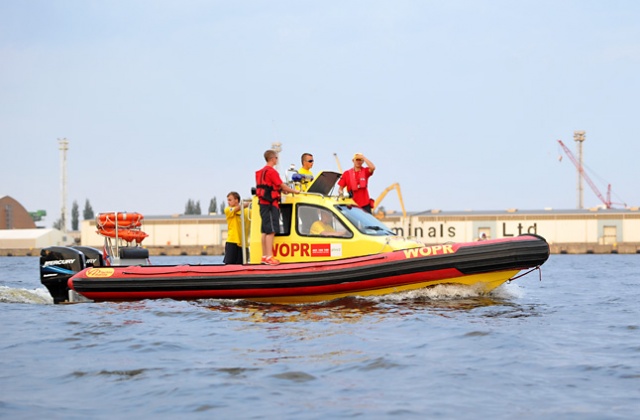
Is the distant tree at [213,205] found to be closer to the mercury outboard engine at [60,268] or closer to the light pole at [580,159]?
the light pole at [580,159]

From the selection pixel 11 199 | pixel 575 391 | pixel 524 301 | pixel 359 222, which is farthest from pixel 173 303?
pixel 11 199

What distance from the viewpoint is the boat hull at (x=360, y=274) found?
481 inches

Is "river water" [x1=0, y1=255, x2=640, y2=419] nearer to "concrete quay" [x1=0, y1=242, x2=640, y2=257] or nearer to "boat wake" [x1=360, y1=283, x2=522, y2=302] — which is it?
"boat wake" [x1=360, y1=283, x2=522, y2=302]

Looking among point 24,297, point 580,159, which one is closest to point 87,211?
point 580,159

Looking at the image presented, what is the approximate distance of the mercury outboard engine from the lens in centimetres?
1388

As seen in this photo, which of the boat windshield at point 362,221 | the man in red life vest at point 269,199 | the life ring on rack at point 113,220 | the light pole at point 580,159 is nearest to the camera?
the man in red life vest at point 269,199

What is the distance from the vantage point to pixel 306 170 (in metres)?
13.8

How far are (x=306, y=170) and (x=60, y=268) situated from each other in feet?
13.8

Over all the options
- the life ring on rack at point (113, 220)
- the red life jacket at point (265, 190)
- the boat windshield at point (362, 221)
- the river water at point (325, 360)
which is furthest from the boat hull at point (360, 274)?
the life ring on rack at point (113, 220)

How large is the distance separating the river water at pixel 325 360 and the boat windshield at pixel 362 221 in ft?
3.86

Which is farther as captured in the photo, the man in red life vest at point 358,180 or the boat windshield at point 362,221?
the man in red life vest at point 358,180

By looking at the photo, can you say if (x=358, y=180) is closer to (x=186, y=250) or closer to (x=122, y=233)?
(x=122, y=233)

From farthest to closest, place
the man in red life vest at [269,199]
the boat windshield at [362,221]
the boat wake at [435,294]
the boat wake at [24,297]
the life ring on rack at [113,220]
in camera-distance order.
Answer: the boat wake at [24,297], the life ring on rack at [113,220], the boat windshield at [362,221], the man in red life vest at [269,199], the boat wake at [435,294]

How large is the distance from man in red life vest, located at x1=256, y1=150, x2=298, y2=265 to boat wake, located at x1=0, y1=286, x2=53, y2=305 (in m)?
4.25
